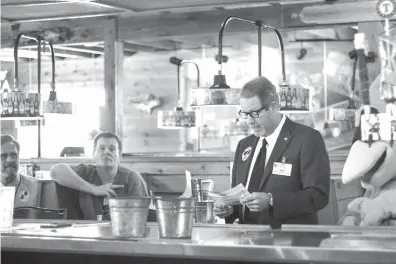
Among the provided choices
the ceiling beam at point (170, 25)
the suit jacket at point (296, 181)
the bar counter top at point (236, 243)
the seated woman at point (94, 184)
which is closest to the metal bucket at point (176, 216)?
the bar counter top at point (236, 243)

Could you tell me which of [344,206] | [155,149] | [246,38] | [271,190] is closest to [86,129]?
[155,149]

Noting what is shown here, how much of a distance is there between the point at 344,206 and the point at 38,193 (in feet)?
8.83

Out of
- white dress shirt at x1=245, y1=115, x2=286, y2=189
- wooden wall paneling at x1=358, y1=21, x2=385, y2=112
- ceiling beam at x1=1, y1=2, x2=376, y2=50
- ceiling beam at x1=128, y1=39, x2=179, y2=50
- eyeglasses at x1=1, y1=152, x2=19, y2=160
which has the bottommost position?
eyeglasses at x1=1, y1=152, x2=19, y2=160

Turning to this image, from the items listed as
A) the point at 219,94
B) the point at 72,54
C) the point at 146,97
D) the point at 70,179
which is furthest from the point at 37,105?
the point at 72,54

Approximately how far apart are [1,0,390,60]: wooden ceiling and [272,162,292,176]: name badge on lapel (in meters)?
3.47

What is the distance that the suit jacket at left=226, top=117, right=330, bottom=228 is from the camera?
14.1ft

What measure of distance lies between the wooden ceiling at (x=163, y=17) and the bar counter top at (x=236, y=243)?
4.40 m

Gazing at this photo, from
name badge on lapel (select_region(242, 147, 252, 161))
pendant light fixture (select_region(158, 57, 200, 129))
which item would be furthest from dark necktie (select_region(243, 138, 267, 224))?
pendant light fixture (select_region(158, 57, 200, 129))

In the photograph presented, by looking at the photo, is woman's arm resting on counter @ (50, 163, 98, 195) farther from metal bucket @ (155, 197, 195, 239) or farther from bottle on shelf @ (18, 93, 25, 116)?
metal bucket @ (155, 197, 195, 239)

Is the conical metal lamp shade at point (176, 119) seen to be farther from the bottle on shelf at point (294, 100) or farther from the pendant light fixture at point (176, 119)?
the bottle on shelf at point (294, 100)

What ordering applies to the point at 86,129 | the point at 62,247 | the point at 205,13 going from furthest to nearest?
the point at 86,129
the point at 205,13
the point at 62,247

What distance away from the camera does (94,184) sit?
5.98m

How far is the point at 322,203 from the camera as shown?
14.5ft

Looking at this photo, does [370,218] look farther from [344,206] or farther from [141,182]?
[344,206]
